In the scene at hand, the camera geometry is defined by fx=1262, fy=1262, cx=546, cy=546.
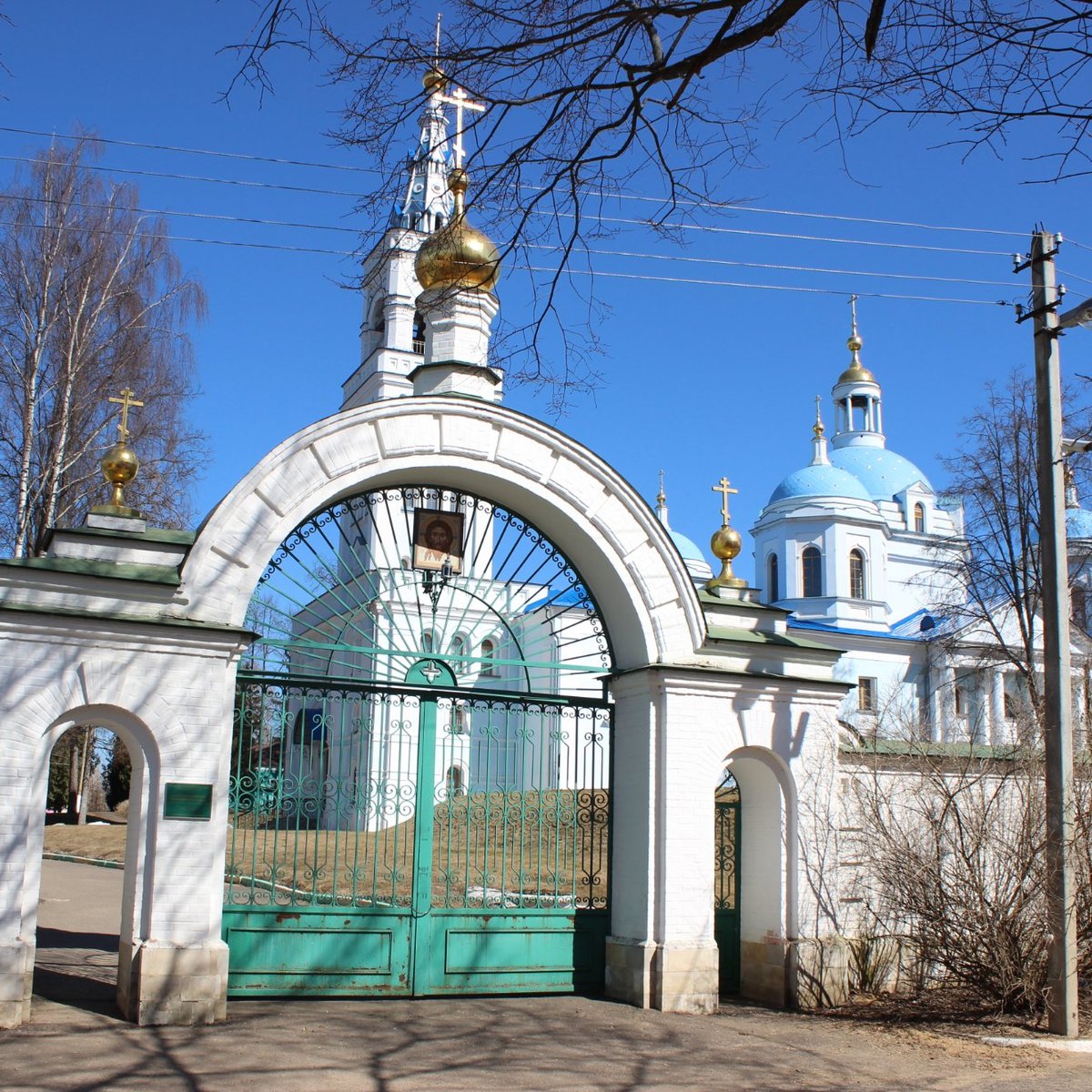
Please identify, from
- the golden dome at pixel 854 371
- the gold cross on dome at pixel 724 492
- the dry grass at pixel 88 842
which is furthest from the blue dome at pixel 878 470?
the gold cross on dome at pixel 724 492

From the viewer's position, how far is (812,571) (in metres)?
42.0

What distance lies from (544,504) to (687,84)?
4.67 metres

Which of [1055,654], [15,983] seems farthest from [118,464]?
[1055,654]

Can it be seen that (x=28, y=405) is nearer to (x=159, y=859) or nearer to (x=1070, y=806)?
(x=159, y=859)

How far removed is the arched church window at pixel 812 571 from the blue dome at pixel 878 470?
18.1 ft

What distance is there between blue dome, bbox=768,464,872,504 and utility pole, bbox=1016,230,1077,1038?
3262cm

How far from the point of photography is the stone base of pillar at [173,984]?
841cm

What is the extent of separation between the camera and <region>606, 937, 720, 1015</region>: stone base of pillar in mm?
9883

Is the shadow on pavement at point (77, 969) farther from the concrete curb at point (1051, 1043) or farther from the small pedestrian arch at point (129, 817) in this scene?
the concrete curb at point (1051, 1043)

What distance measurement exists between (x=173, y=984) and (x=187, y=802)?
1.20m

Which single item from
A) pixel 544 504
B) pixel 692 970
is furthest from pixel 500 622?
pixel 692 970

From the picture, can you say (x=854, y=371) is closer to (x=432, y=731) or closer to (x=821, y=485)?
(x=821, y=485)

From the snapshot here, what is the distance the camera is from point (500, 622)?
10727 millimetres

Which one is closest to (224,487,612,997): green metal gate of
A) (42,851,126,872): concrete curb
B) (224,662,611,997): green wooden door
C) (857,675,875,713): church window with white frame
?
(224,662,611,997): green wooden door
